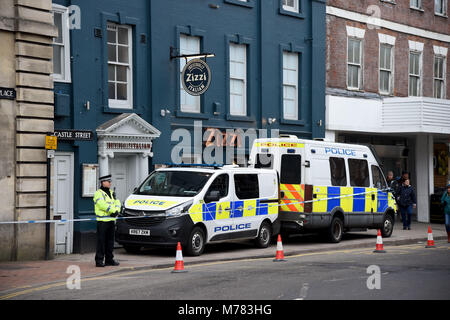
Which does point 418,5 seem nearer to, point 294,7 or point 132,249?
point 294,7

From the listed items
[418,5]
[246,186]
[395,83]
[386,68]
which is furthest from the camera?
[418,5]

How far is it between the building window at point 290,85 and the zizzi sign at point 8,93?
1083cm

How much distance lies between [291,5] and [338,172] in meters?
7.22

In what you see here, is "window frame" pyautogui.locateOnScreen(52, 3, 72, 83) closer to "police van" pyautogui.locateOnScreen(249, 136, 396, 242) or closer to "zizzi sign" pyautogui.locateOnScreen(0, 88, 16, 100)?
"zizzi sign" pyautogui.locateOnScreen(0, 88, 16, 100)

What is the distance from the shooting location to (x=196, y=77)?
20.0 m

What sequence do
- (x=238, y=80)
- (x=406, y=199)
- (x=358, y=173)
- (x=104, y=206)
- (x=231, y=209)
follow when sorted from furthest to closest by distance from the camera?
(x=406, y=199)
(x=238, y=80)
(x=358, y=173)
(x=231, y=209)
(x=104, y=206)

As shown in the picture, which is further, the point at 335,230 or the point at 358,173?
the point at 358,173

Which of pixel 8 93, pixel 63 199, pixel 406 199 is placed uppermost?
pixel 8 93

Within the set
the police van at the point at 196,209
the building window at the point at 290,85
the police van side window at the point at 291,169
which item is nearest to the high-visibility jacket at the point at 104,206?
the police van at the point at 196,209

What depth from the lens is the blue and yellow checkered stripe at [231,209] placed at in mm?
16641

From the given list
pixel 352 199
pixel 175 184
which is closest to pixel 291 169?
pixel 352 199

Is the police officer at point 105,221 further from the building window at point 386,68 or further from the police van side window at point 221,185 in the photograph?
the building window at point 386,68

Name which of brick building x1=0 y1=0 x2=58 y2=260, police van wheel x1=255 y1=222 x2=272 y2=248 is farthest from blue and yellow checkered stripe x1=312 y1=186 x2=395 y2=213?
brick building x1=0 y1=0 x2=58 y2=260
